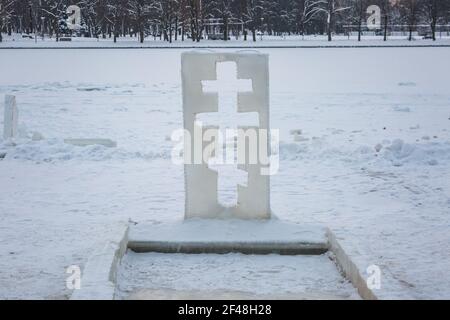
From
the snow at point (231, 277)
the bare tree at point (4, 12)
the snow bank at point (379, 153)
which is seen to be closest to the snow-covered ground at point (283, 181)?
the snow bank at point (379, 153)

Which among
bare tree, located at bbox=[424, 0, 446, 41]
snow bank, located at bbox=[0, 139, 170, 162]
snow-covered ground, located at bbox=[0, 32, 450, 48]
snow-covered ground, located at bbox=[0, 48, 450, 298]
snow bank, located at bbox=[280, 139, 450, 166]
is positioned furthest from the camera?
bare tree, located at bbox=[424, 0, 446, 41]

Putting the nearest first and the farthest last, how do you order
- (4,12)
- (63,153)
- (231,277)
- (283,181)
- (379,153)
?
(231,277) < (283,181) < (379,153) < (63,153) < (4,12)

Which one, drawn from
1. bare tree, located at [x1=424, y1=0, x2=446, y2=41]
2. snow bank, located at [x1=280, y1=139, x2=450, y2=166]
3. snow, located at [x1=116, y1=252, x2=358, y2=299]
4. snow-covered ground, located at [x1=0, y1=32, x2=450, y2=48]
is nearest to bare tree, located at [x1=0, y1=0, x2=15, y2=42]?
snow-covered ground, located at [x1=0, y1=32, x2=450, y2=48]

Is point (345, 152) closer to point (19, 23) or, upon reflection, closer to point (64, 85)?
point (64, 85)

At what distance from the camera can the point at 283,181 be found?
26.2 ft

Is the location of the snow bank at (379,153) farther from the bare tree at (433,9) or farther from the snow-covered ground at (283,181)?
the bare tree at (433,9)

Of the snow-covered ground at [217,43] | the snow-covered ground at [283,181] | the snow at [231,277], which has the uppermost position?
the snow-covered ground at [217,43]

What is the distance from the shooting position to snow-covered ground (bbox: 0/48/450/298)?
5125 mm

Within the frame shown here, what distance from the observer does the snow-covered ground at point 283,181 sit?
5125mm

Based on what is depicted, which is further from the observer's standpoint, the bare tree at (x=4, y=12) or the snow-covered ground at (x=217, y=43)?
the bare tree at (x=4, y=12)

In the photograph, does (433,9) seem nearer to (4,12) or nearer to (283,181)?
(4,12)

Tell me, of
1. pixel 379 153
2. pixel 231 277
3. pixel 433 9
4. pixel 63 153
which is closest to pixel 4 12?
pixel 433 9

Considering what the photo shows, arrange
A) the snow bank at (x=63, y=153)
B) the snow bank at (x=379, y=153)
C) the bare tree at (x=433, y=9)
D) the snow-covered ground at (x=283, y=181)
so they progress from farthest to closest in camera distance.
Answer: the bare tree at (x=433, y=9) → the snow bank at (x=63, y=153) → the snow bank at (x=379, y=153) → the snow-covered ground at (x=283, y=181)

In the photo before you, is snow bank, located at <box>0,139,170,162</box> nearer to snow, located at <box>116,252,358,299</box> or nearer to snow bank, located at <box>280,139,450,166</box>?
snow bank, located at <box>280,139,450,166</box>
